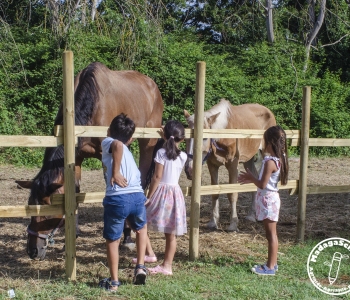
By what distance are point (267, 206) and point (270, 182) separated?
25 centimetres

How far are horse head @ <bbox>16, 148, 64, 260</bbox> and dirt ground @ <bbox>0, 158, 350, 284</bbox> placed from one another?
276 mm

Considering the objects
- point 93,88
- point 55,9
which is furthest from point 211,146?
point 55,9

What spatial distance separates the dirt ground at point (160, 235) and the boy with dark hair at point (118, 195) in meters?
0.55

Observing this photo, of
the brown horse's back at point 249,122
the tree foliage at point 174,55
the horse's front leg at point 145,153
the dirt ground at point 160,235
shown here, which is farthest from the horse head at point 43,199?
the tree foliage at point 174,55

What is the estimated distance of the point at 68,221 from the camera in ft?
14.5

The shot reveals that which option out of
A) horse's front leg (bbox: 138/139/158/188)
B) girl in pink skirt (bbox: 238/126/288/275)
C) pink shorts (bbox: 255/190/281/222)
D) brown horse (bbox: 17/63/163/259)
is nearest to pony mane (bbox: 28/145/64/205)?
brown horse (bbox: 17/63/163/259)

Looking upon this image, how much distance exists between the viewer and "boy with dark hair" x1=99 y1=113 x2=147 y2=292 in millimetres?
4086

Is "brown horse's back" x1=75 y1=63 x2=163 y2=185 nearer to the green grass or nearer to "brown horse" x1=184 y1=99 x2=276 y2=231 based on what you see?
"brown horse" x1=184 y1=99 x2=276 y2=231

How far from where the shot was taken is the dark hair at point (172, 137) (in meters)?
4.61

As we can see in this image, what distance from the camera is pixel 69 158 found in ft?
14.3

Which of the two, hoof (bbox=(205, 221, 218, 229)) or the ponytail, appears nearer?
the ponytail

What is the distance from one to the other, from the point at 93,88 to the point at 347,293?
11.4ft

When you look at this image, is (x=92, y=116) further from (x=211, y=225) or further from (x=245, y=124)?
(x=245, y=124)

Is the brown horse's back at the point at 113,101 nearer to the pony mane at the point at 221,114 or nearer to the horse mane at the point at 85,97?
the horse mane at the point at 85,97
